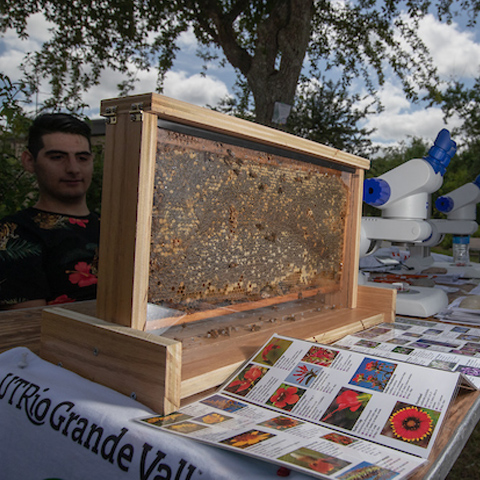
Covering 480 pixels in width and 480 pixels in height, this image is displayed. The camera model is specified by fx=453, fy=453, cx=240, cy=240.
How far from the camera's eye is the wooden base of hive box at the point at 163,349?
2.34ft

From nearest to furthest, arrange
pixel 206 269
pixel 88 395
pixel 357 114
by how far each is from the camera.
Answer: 1. pixel 88 395
2. pixel 206 269
3. pixel 357 114

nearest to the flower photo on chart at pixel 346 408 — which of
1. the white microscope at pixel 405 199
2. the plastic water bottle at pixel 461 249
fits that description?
the white microscope at pixel 405 199

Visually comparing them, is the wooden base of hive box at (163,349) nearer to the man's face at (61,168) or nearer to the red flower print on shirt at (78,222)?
the red flower print on shirt at (78,222)

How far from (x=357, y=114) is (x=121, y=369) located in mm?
8116

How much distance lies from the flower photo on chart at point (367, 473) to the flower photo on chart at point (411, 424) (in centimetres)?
10

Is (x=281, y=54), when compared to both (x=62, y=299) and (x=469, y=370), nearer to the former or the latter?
(x=62, y=299)

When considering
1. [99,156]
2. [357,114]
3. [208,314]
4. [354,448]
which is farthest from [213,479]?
[357,114]

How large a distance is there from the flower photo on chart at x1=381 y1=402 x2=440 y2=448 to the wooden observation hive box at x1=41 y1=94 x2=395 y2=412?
1.00 feet

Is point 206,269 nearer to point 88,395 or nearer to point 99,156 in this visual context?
point 88,395

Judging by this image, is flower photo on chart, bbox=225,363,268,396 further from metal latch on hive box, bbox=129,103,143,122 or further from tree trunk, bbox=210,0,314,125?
tree trunk, bbox=210,0,314,125

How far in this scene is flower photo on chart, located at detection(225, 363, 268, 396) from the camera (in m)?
0.82

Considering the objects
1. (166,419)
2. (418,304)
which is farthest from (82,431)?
(418,304)

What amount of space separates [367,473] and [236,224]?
2.07 feet

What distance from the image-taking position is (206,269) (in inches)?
39.9
